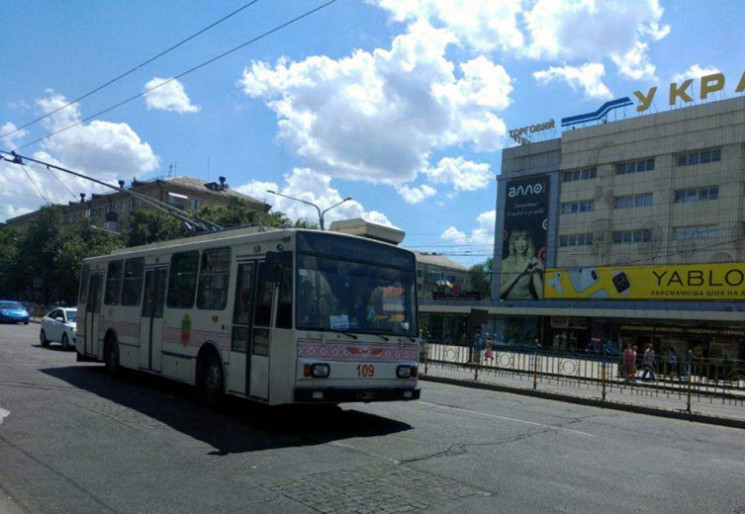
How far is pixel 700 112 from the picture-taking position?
5222cm

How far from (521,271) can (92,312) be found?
51197 mm

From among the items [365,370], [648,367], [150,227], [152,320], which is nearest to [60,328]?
[152,320]

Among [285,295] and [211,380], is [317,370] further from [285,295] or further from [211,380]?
[211,380]

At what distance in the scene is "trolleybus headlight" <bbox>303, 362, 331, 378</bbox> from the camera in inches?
352

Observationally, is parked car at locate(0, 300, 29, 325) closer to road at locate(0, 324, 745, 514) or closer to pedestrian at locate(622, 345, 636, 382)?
road at locate(0, 324, 745, 514)

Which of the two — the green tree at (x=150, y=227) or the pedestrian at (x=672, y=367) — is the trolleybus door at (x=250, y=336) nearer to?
the pedestrian at (x=672, y=367)

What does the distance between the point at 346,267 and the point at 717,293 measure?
3858 centimetres

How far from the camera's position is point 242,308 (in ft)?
33.6

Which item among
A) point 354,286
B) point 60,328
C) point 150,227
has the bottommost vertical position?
point 60,328

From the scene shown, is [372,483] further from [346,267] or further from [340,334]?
[346,267]

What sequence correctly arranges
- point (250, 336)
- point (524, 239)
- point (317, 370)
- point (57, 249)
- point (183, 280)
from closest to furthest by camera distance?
point (317, 370) → point (250, 336) → point (183, 280) → point (57, 249) → point (524, 239)

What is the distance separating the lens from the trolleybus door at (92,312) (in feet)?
53.1

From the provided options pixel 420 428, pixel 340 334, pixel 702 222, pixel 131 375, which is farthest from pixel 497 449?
pixel 702 222

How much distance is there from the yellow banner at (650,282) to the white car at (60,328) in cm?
3747
